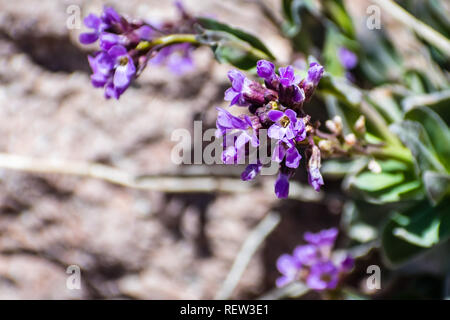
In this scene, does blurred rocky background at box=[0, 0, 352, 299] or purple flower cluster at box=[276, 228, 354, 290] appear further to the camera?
blurred rocky background at box=[0, 0, 352, 299]

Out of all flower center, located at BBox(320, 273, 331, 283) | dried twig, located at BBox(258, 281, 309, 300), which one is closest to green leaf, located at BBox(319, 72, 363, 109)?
flower center, located at BBox(320, 273, 331, 283)

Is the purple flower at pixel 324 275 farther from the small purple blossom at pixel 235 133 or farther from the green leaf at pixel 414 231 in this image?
the small purple blossom at pixel 235 133

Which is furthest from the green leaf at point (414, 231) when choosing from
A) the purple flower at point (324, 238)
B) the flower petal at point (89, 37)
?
the flower petal at point (89, 37)

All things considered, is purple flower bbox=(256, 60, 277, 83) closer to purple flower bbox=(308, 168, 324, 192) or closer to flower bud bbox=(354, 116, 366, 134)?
purple flower bbox=(308, 168, 324, 192)

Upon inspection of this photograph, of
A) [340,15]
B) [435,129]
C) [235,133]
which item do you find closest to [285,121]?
[235,133]

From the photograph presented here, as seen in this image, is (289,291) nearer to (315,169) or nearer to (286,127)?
(315,169)

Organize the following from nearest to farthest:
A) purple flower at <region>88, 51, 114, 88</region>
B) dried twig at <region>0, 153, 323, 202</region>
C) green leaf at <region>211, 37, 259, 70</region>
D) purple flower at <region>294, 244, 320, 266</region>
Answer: purple flower at <region>88, 51, 114, 88</region>
green leaf at <region>211, 37, 259, 70</region>
purple flower at <region>294, 244, 320, 266</region>
dried twig at <region>0, 153, 323, 202</region>
